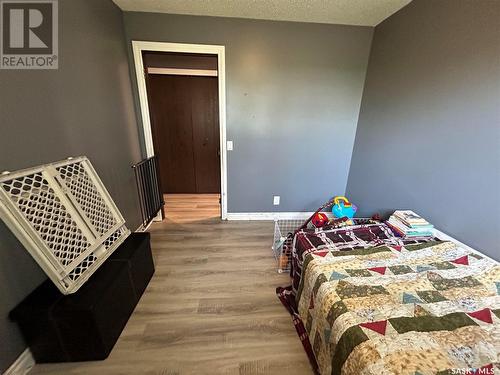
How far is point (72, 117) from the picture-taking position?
1.51 meters

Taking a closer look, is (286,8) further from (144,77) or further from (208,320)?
(208,320)

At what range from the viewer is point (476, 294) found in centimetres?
105

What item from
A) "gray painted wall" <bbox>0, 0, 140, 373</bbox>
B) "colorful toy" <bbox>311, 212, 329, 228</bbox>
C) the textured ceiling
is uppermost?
the textured ceiling

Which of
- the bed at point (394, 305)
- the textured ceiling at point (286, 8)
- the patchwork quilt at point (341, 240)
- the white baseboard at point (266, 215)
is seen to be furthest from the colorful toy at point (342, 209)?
the textured ceiling at point (286, 8)

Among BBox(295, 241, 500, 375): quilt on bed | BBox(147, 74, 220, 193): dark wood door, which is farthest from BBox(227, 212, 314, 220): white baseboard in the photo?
BBox(295, 241, 500, 375): quilt on bed

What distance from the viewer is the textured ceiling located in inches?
74.0

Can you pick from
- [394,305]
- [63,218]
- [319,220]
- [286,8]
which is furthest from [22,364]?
[286,8]

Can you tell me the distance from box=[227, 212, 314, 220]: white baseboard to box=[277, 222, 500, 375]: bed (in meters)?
1.37

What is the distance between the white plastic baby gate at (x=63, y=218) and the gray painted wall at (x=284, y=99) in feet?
4.38

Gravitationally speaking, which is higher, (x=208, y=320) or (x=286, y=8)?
(x=286, y=8)

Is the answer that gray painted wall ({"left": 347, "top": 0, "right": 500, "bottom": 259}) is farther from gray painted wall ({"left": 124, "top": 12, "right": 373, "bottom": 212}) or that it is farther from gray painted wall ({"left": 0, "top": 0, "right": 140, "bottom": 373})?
gray painted wall ({"left": 0, "top": 0, "right": 140, "bottom": 373})

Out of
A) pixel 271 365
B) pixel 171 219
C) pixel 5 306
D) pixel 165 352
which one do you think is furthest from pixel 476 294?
pixel 171 219

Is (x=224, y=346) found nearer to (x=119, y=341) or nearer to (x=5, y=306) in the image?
(x=119, y=341)

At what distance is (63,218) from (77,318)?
0.58 meters
